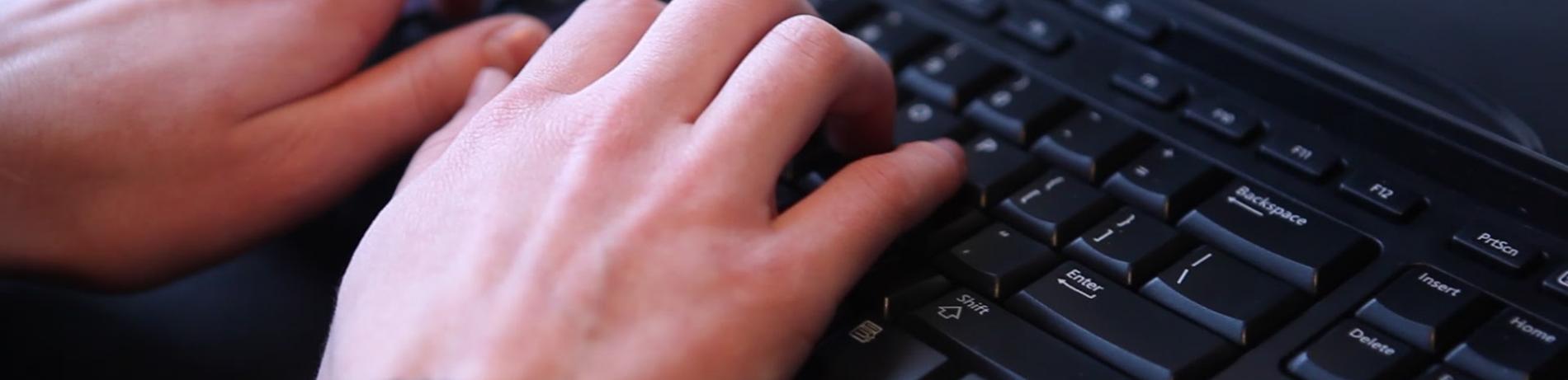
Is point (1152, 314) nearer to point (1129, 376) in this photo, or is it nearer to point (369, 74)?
point (1129, 376)

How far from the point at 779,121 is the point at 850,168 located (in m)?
0.03

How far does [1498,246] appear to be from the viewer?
469 mm

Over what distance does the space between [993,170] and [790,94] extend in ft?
0.29

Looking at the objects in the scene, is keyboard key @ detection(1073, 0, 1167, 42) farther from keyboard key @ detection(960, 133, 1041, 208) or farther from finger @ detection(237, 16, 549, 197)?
finger @ detection(237, 16, 549, 197)

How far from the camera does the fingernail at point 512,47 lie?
0.60 m

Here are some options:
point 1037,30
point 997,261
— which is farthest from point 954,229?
point 1037,30

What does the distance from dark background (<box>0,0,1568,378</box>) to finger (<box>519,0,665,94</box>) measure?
4.8 inches

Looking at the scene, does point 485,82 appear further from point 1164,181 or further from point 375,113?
point 1164,181

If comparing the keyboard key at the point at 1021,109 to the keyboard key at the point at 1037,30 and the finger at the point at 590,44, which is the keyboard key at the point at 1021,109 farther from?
the finger at the point at 590,44

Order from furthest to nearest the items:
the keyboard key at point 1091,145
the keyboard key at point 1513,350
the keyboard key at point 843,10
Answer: the keyboard key at point 843,10 → the keyboard key at point 1091,145 → the keyboard key at point 1513,350

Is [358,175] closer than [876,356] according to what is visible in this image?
No

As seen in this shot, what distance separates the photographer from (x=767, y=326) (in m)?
0.45

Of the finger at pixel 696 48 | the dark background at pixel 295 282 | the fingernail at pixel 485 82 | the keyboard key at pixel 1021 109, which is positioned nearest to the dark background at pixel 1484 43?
the dark background at pixel 295 282

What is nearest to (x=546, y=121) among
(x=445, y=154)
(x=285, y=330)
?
(x=445, y=154)
